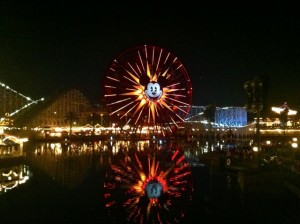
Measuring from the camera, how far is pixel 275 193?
16016mm

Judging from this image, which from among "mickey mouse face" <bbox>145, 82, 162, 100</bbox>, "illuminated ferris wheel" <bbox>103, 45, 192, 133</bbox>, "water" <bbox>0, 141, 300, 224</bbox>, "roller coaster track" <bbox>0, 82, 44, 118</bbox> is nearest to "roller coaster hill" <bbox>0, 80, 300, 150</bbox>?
"roller coaster track" <bbox>0, 82, 44, 118</bbox>

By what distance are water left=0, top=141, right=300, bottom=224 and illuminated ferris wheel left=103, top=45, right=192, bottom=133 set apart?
105 feet

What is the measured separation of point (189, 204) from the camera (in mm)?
14133

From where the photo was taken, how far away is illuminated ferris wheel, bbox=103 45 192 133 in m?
53.9

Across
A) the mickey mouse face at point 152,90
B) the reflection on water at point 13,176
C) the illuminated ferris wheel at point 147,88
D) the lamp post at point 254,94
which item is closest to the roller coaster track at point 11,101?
the illuminated ferris wheel at point 147,88

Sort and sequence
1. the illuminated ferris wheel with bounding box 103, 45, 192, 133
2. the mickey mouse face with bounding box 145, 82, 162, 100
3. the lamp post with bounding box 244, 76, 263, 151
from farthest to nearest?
1. the mickey mouse face with bounding box 145, 82, 162, 100
2. the illuminated ferris wheel with bounding box 103, 45, 192, 133
3. the lamp post with bounding box 244, 76, 263, 151

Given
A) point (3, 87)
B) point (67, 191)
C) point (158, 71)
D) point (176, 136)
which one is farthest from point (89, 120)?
point (67, 191)

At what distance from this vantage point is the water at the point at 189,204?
40.5ft

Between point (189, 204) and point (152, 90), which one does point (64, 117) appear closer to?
point (152, 90)

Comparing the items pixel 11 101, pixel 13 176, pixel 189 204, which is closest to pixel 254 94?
pixel 189 204

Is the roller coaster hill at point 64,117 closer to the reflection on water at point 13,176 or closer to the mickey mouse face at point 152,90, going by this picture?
the mickey mouse face at point 152,90

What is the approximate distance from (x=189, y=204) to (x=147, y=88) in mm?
40583

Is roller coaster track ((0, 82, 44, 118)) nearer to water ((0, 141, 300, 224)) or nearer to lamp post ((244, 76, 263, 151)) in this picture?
water ((0, 141, 300, 224))

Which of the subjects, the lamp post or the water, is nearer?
the water
